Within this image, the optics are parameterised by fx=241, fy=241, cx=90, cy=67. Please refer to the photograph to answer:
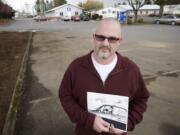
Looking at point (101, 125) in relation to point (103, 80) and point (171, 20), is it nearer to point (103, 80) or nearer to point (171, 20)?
point (103, 80)

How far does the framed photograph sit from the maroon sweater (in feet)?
0.15

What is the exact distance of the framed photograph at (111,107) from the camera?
1846mm

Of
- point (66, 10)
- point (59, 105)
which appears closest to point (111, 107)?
point (59, 105)

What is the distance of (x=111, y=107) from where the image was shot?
6.10ft

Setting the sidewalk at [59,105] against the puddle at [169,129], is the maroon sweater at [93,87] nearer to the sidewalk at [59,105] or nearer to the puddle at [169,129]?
the sidewalk at [59,105]

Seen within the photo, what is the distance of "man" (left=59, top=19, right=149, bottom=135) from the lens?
1839mm

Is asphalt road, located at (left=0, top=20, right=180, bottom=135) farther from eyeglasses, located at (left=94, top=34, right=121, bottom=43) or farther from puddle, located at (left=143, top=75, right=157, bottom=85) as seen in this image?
eyeglasses, located at (left=94, top=34, right=121, bottom=43)

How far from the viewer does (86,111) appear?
6.39ft

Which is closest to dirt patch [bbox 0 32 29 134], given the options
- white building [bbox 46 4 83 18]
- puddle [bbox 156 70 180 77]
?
puddle [bbox 156 70 180 77]

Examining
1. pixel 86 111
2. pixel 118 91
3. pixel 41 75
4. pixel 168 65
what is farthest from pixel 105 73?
pixel 168 65

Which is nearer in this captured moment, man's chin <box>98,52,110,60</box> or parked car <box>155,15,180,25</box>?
man's chin <box>98,52,110,60</box>

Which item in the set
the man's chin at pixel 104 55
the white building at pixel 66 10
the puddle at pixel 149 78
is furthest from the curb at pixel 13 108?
the white building at pixel 66 10

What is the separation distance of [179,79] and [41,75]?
3975mm

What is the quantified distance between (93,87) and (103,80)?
0.31ft
